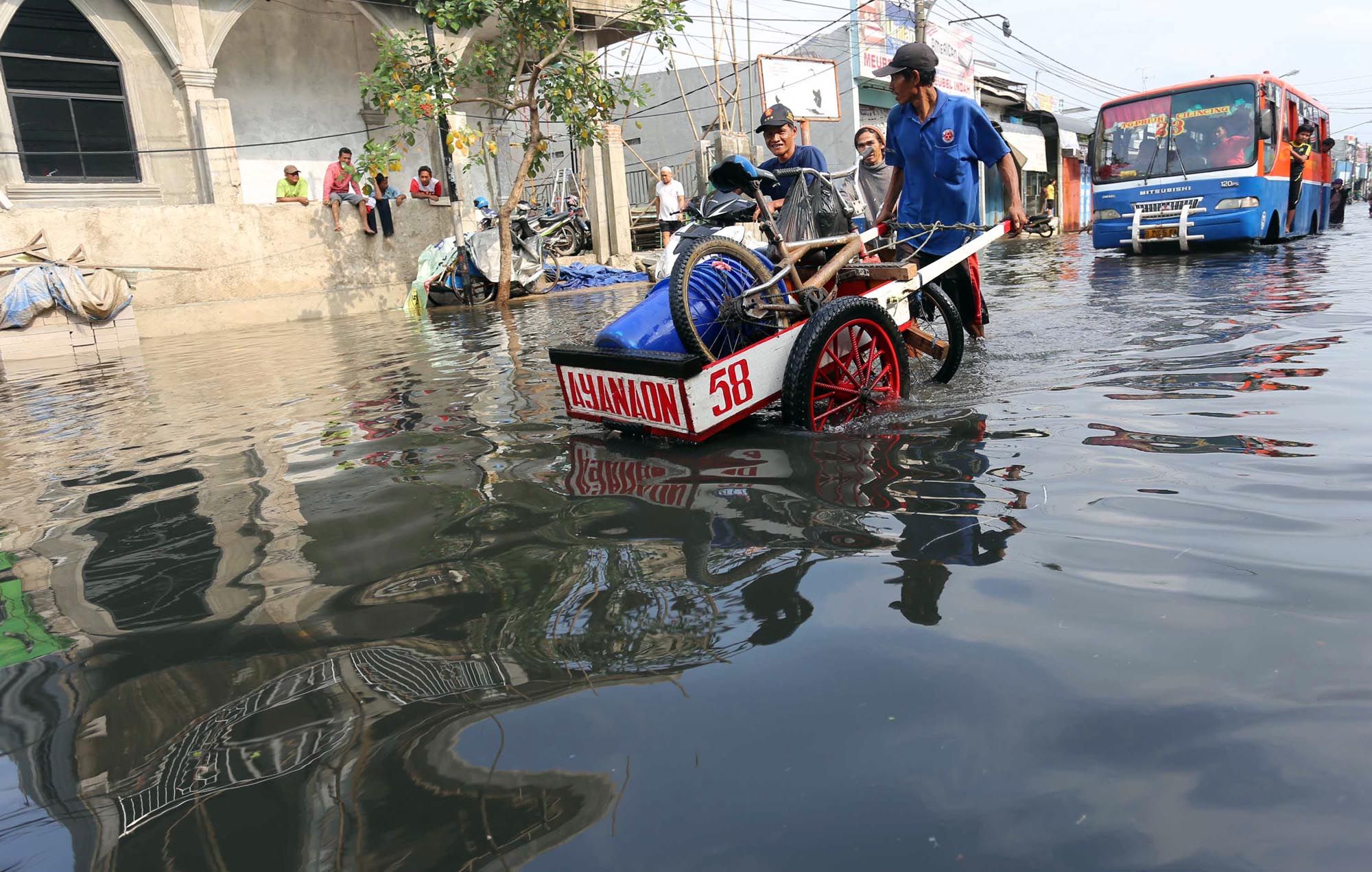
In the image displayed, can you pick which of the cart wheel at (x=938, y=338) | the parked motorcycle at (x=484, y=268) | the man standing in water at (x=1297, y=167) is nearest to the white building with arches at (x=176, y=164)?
the parked motorcycle at (x=484, y=268)

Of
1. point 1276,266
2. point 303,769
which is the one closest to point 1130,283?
point 1276,266

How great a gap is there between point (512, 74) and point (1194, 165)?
1005 centimetres

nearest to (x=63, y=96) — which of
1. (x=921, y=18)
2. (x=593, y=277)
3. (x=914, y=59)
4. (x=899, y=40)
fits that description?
(x=593, y=277)

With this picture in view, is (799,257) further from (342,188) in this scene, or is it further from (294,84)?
(294,84)

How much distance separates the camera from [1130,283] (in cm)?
991

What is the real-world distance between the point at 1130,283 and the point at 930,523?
8.41 metres

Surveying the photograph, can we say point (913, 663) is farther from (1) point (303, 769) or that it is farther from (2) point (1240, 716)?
(1) point (303, 769)

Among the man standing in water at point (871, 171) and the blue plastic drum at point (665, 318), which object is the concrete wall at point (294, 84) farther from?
the blue plastic drum at point (665, 318)

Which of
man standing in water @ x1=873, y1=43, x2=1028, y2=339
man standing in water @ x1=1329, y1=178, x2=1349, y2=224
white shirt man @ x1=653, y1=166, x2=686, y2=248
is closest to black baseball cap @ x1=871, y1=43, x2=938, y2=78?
man standing in water @ x1=873, y1=43, x2=1028, y2=339

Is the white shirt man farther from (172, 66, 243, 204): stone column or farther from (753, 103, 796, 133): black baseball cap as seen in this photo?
(753, 103, 796, 133): black baseball cap

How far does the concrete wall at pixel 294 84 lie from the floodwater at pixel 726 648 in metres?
13.5

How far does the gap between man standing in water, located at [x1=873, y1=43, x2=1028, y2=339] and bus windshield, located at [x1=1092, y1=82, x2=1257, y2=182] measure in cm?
975

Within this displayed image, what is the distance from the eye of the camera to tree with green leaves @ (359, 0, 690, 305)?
13016 mm

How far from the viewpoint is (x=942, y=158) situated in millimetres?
5141
